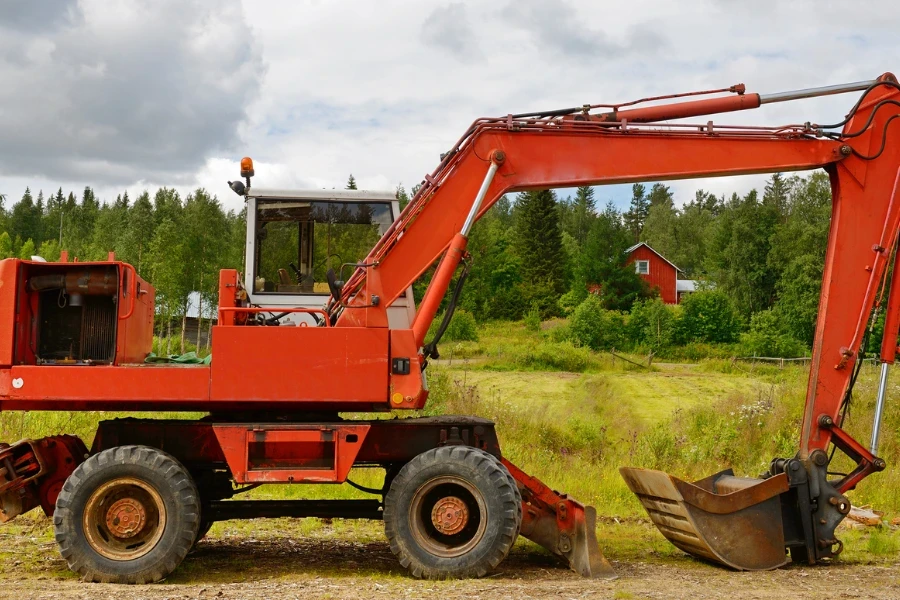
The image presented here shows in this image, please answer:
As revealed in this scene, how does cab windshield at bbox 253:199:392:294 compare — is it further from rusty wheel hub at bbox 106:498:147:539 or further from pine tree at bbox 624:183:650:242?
pine tree at bbox 624:183:650:242

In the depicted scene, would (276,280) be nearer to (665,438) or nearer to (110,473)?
(110,473)

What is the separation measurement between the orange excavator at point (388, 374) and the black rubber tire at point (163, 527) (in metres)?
0.02

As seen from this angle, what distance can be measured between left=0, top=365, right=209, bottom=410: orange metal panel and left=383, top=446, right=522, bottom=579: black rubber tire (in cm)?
188

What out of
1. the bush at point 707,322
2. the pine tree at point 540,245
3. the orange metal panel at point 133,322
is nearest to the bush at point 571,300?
the pine tree at point 540,245

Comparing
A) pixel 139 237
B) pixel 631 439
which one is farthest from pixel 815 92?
pixel 139 237

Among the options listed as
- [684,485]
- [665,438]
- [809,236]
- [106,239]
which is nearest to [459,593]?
[684,485]

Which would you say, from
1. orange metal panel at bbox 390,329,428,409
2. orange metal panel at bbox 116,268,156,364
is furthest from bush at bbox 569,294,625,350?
orange metal panel at bbox 390,329,428,409

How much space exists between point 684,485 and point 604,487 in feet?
13.6

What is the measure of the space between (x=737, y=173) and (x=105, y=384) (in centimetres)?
609

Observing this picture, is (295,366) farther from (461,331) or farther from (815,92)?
(461,331)

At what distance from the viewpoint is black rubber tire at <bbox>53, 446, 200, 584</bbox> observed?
8.03 metres

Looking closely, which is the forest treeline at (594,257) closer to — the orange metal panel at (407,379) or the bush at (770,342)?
the bush at (770,342)

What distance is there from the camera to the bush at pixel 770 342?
146ft

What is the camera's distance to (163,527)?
8102 mm
